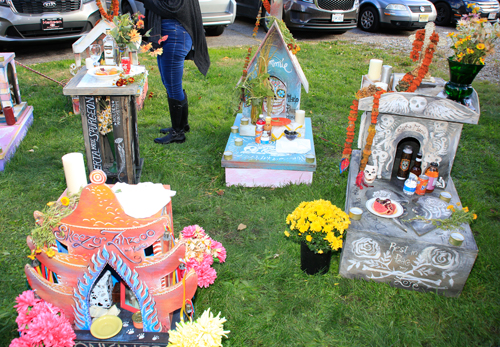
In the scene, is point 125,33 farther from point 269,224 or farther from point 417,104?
point 417,104

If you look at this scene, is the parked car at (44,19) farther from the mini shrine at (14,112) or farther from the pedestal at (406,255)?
the pedestal at (406,255)

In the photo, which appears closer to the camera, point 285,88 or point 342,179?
point 342,179

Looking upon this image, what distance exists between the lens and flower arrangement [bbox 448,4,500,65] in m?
3.29

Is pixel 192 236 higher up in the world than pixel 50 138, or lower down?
higher up

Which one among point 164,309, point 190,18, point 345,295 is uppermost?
point 190,18

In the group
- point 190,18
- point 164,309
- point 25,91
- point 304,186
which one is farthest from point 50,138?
point 164,309

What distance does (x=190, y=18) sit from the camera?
15.0ft

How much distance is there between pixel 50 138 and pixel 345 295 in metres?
4.24

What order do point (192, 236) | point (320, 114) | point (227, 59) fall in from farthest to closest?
1. point (227, 59)
2. point (320, 114)
3. point (192, 236)

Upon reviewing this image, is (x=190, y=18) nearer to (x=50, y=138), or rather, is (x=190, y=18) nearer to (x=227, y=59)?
(x=50, y=138)

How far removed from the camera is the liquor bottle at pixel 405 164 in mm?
3667

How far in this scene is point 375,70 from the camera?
4.32 m

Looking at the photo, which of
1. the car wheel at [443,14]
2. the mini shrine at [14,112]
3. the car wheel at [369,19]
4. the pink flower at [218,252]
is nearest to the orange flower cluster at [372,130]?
the pink flower at [218,252]

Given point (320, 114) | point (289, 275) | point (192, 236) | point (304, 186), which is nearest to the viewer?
point (192, 236)
